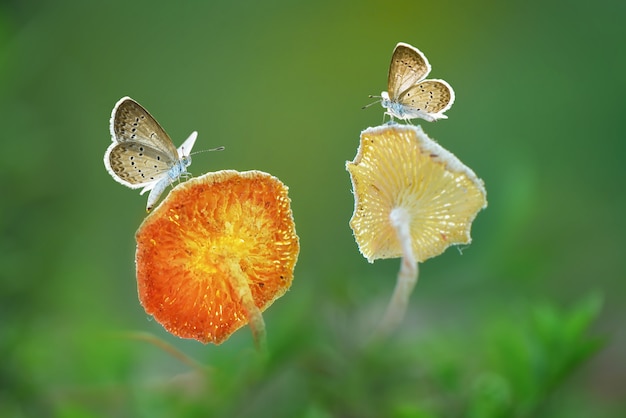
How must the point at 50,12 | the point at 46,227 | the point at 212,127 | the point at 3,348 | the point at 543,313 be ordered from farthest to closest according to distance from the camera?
1. the point at 50,12
2. the point at 212,127
3. the point at 46,227
4. the point at 3,348
5. the point at 543,313

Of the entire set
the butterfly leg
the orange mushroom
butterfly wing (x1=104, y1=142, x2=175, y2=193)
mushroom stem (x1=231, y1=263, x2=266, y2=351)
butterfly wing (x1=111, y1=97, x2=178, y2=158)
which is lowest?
mushroom stem (x1=231, y1=263, x2=266, y2=351)

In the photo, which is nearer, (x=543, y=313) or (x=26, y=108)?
(x=543, y=313)

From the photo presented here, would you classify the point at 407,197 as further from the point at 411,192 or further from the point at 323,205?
the point at 323,205

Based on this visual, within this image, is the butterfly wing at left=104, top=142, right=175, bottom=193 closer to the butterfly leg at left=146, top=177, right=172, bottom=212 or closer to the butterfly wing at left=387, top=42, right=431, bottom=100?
the butterfly leg at left=146, top=177, right=172, bottom=212

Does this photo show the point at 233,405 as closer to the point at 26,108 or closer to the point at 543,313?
the point at 543,313

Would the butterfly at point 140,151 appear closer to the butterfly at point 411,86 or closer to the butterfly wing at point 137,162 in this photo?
the butterfly wing at point 137,162

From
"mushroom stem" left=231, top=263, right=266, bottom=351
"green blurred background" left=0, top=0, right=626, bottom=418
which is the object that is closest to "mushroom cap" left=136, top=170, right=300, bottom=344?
"mushroom stem" left=231, top=263, right=266, bottom=351

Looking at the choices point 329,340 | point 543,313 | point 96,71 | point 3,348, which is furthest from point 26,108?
point 543,313

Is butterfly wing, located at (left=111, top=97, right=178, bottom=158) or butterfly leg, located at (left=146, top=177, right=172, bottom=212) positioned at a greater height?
butterfly wing, located at (left=111, top=97, right=178, bottom=158)
